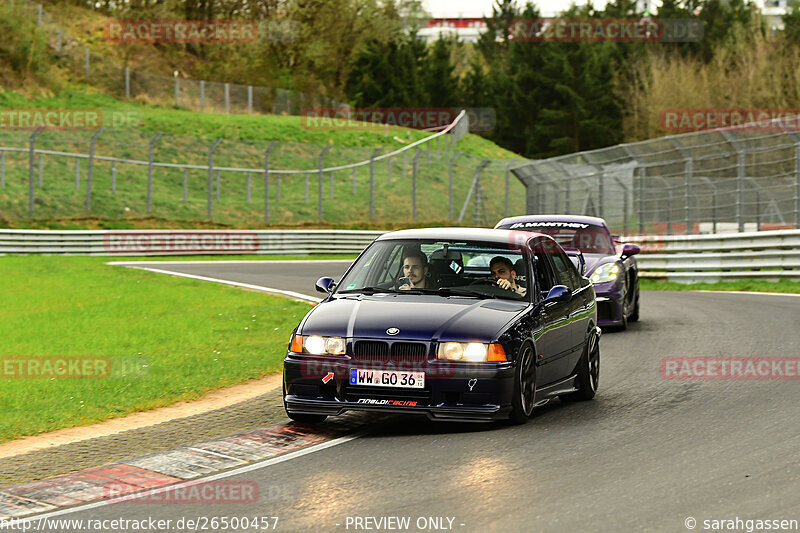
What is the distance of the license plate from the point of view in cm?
809

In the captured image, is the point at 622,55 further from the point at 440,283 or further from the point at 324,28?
the point at 440,283

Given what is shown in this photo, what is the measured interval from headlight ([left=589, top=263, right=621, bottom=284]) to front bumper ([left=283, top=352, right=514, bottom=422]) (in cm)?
724

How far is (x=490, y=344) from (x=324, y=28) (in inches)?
3184

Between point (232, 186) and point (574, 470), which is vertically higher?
point (574, 470)

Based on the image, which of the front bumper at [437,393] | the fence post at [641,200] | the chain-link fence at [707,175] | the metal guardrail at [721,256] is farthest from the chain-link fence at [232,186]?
the front bumper at [437,393]

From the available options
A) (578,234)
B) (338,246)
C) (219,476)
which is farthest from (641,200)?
(219,476)

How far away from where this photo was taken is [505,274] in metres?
9.34

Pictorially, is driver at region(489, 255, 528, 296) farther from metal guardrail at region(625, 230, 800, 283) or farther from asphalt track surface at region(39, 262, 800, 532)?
metal guardrail at region(625, 230, 800, 283)

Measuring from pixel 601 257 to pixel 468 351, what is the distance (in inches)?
310

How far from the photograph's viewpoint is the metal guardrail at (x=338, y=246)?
23.6 meters

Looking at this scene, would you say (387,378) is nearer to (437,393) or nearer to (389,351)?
(389,351)

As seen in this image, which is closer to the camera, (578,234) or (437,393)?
(437,393)

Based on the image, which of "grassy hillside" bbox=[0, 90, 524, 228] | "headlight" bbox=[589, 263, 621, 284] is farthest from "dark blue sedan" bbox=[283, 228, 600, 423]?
"grassy hillside" bbox=[0, 90, 524, 228]

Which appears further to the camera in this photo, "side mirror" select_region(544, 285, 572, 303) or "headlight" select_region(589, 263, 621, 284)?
"headlight" select_region(589, 263, 621, 284)
